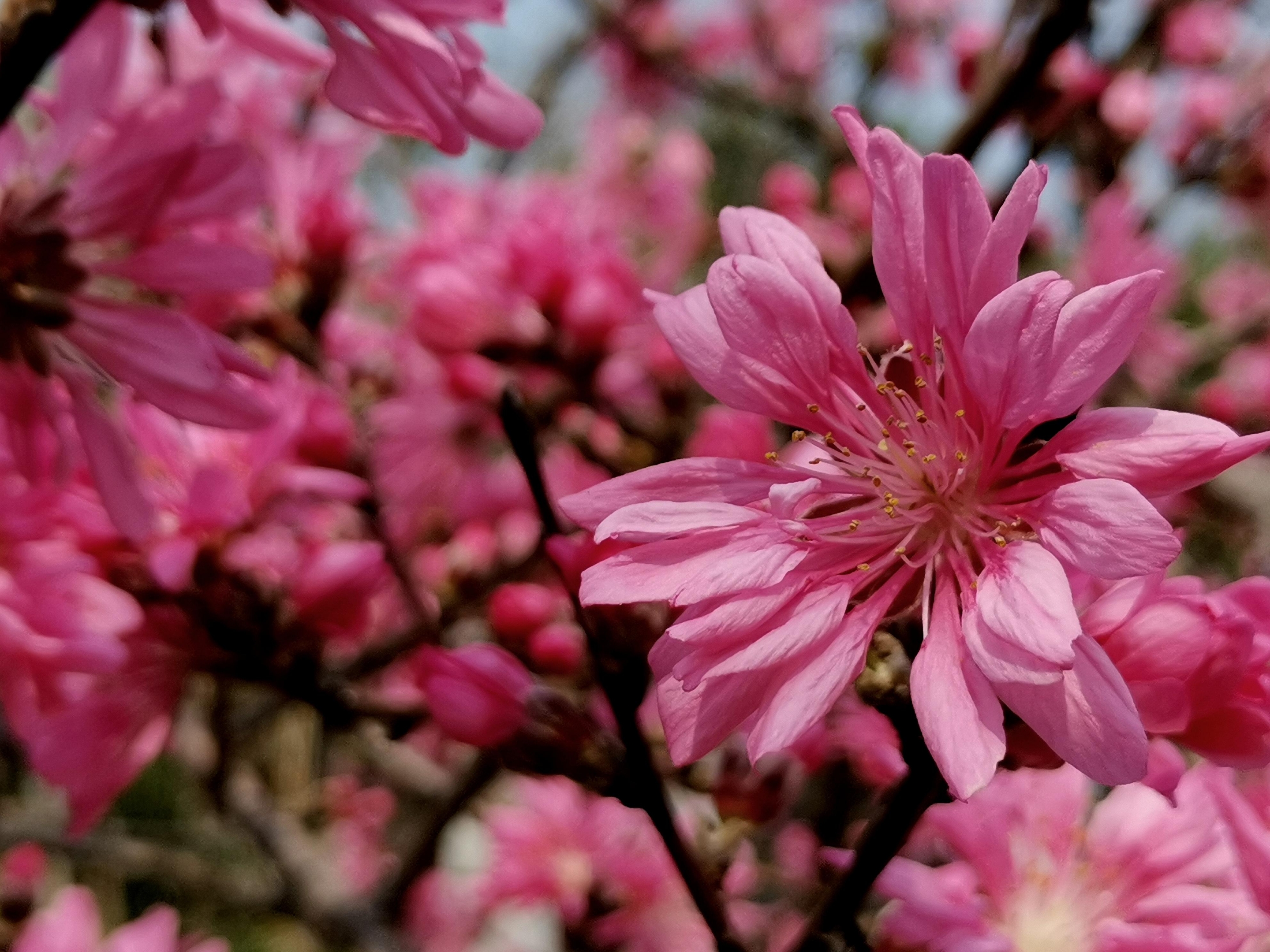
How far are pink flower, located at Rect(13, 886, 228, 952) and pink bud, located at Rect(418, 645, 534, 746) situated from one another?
640mm

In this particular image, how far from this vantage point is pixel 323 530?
1475 mm

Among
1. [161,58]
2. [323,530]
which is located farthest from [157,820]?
[161,58]

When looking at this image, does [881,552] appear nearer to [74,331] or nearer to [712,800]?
[712,800]

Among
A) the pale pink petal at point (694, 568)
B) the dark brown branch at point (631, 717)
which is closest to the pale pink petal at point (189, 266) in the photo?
the dark brown branch at point (631, 717)

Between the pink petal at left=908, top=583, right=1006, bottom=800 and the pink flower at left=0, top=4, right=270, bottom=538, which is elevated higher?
the pink petal at left=908, top=583, right=1006, bottom=800

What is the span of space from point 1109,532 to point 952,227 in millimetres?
148

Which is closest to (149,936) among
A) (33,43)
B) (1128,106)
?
(33,43)

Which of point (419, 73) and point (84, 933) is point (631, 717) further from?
point (84, 933)

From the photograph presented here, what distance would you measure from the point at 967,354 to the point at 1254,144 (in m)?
2.22

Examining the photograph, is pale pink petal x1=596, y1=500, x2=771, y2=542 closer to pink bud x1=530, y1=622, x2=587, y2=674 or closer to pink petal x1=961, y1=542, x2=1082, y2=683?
pink petal x1=961, y1=542, x2=1082, y2=683

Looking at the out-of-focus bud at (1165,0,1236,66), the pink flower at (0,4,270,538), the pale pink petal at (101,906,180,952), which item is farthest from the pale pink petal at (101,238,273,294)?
the out-of-focus bud at (1165,0,1236,66)

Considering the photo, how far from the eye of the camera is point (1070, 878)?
2.29 feet

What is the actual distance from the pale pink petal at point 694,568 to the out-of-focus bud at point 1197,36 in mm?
2489

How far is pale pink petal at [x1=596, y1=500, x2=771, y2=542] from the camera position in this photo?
0.44 metres
